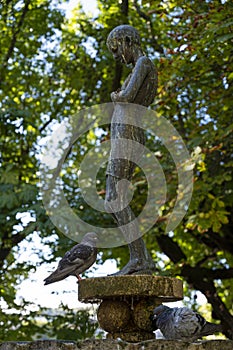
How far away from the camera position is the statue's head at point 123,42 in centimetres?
713

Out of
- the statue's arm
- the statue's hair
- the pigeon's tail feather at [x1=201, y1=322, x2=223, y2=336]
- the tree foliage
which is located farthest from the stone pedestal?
the tree foliage

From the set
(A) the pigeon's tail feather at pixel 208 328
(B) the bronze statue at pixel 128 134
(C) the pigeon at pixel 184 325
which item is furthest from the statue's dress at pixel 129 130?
(A) the pigeon's tail feather at pixel 208 328

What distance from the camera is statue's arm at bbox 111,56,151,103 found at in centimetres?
697

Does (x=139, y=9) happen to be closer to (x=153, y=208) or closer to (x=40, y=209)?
(x=153, y=208)

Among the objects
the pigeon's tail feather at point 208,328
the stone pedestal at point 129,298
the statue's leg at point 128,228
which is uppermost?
the statue's leg at point 128,228

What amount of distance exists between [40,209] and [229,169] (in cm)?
393

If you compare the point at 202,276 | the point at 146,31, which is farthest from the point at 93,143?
the point at 202,276

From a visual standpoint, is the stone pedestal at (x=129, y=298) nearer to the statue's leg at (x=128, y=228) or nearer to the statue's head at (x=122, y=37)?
the statue's leg at (x=128, y=228)

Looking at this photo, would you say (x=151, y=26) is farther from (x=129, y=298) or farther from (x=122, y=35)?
(x=129, y=298)

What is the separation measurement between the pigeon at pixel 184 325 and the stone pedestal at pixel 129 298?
0.23 metres

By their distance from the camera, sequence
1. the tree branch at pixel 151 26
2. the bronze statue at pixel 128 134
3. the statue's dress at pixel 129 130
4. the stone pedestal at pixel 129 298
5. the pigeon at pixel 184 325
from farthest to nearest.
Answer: the tree branch at pixel 151 26 < the statue's dress at pixel 129 130 < the bronze statue at pixel 128 134 < the stone pedestal at pixel 129 298 < the pigeon at pixel 184 325

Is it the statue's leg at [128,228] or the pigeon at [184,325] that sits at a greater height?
the statue's leg at [128,228]

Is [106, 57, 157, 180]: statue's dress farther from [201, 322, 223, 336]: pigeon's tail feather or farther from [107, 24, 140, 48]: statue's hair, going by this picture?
[201, 322, 223, 336]: pigeon's tail feather

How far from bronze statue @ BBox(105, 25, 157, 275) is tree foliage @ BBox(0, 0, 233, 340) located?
8.06 feet
